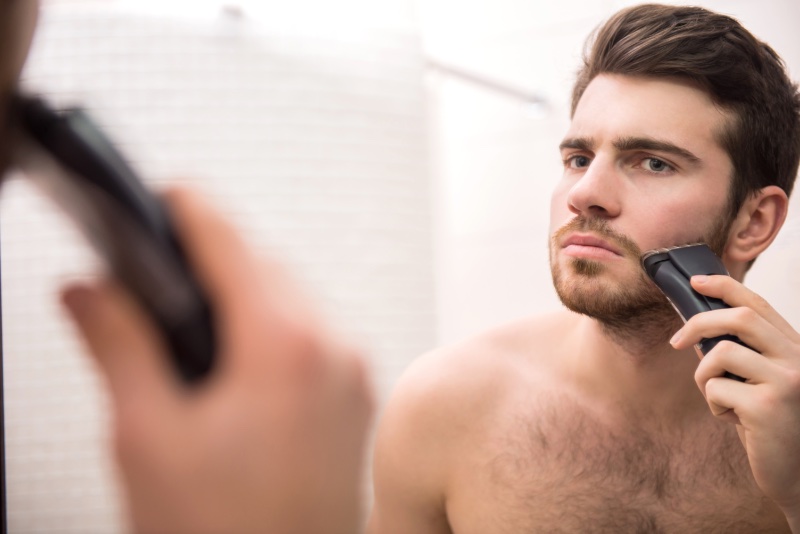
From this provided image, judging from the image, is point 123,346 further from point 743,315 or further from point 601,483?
point 601,483

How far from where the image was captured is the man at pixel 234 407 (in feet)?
0.28

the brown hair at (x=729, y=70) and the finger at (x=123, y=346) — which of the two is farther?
the brown hair at (x=729, y=70)

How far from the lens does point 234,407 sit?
0.09m

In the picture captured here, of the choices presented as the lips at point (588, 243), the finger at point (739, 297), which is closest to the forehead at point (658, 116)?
the lips at point (588, 243)

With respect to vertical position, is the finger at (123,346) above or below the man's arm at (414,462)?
above

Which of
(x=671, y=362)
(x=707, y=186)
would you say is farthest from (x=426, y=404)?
(x=707, y=186)

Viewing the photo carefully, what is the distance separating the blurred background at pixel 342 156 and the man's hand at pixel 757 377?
0.37m

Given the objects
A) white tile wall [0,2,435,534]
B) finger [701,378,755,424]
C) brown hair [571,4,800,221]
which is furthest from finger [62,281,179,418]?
brown hair [571,4,800,221]

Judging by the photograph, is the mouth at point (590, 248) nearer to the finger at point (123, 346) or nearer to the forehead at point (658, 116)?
the forehead at point (658, 116)

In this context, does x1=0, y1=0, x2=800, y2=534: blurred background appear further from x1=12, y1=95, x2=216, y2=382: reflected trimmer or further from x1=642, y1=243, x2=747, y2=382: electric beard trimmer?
x1=12, y1=95, x2=216, y2=382: reflected trimmer

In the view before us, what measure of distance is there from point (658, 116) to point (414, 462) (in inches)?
17.3

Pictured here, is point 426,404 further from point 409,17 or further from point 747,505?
point 409,17

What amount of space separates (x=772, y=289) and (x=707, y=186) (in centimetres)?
22

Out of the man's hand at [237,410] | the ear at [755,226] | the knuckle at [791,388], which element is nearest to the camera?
the man's hand at [237,410]
